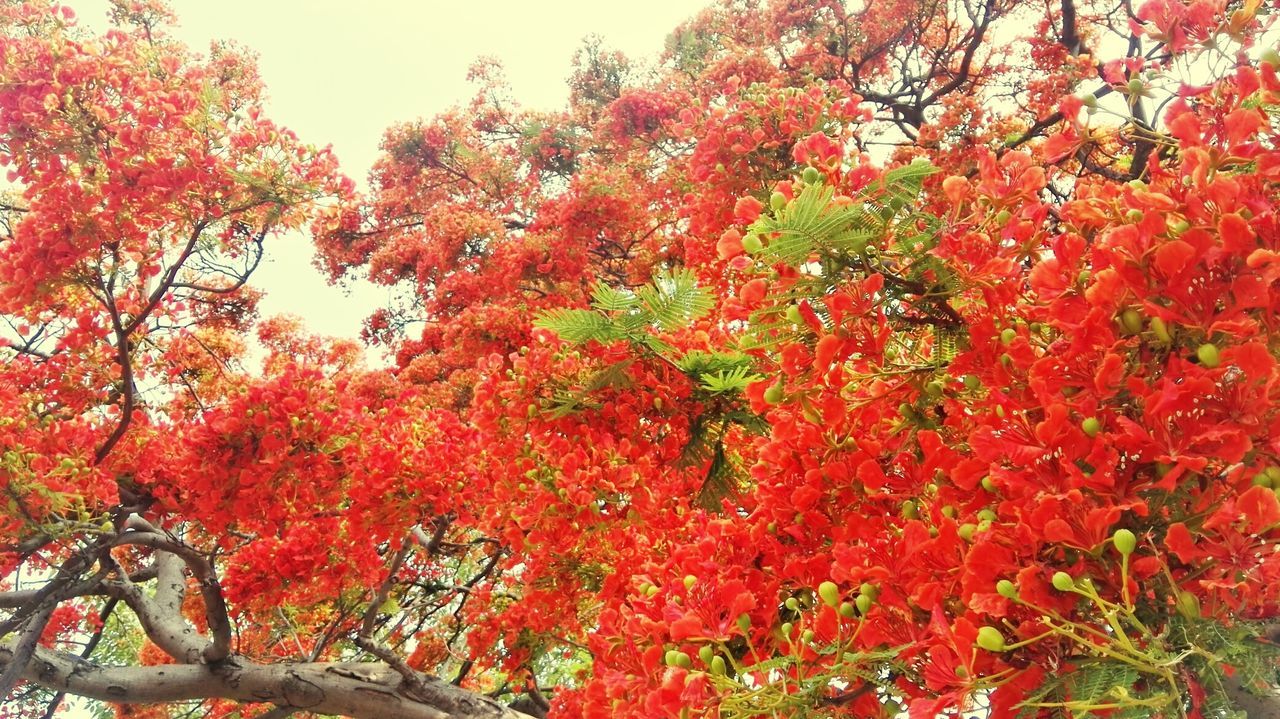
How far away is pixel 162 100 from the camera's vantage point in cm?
405

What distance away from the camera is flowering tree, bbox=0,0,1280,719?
1.19 m

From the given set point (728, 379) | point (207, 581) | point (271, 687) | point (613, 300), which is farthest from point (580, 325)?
point (271, 687)

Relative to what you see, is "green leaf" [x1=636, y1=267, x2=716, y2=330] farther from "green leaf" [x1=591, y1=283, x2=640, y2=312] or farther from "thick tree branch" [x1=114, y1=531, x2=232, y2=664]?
"thick tree branch" [x1=114, y1=531, x2=232, y2=664]

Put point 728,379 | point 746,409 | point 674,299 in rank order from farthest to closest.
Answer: point 746,409
point 728,379
point 674,299

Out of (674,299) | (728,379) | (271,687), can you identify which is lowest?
(271,687)

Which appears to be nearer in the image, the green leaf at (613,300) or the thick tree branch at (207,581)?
the green leaf at (613,300)

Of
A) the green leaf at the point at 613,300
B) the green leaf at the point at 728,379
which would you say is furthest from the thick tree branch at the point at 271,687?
the green leaf at the point at 613,300

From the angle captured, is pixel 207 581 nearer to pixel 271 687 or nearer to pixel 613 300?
pixel 271 687

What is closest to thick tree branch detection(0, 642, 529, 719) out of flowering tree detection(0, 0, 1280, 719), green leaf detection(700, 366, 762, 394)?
flowering tree detection(0, 0, 1280, 719)

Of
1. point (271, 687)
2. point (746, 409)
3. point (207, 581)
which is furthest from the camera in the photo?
point (271, 687)

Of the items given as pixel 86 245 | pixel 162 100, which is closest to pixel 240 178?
pixel 162 100

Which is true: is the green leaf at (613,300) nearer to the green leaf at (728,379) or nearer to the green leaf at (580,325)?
the green leaf at (580,325)

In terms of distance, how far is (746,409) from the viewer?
3.09 metres

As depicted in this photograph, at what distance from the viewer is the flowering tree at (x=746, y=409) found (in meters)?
1.19
